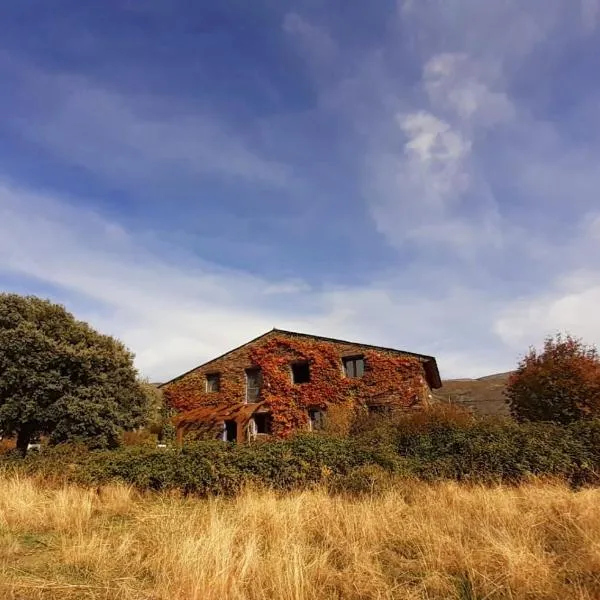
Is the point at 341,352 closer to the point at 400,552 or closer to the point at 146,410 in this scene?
the point at 146,410

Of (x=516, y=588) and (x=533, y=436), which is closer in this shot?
(x=516, y=588)

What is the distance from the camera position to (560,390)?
75.0 feet

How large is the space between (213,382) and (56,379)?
16.3 meters

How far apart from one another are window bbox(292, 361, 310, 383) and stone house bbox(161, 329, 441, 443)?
67mm

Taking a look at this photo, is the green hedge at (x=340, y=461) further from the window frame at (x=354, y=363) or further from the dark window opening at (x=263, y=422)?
the dark window opening at (x=263, y=422)

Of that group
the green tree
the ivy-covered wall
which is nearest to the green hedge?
the green tree

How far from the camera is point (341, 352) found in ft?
99.5

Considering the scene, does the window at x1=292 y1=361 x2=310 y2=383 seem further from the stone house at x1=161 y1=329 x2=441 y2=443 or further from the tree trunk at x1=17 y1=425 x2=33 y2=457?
the tree trunk at x1=17 y1=425 x2=33 y2=457

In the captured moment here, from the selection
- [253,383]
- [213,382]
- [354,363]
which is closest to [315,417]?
[354,363]

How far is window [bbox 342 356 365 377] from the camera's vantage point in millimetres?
29516

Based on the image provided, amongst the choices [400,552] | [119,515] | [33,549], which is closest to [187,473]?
[119,515]

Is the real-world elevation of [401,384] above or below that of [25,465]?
above

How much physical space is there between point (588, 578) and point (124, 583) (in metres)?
4.83

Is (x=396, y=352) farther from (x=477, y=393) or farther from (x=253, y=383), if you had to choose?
(x=477, y=393)
